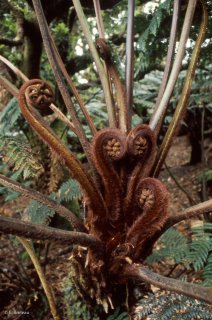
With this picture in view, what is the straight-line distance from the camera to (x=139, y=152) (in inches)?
51.8

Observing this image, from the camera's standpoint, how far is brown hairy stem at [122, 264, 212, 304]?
0.88 m

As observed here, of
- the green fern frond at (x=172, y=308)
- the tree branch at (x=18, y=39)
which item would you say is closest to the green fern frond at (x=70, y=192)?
the green fern frond at (x=172, y=308)

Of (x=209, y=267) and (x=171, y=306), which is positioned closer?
(x=171, y=306)

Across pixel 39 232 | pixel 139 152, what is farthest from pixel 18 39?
pixel 39 232

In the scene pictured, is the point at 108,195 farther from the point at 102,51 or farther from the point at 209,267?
the point at 102,51

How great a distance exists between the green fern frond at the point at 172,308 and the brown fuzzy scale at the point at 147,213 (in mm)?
219

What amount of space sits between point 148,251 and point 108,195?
27cm

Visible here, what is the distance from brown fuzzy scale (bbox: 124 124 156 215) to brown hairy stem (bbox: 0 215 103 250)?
24 cm

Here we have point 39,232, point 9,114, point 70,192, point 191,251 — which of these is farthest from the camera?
point 9,114

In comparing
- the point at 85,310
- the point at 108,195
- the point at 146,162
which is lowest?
the point at 85,310

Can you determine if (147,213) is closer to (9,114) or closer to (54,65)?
(54,65)

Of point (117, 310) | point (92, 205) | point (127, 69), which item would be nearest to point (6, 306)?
point (117, 310)

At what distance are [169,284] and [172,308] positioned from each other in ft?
0.44

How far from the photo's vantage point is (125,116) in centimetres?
155
